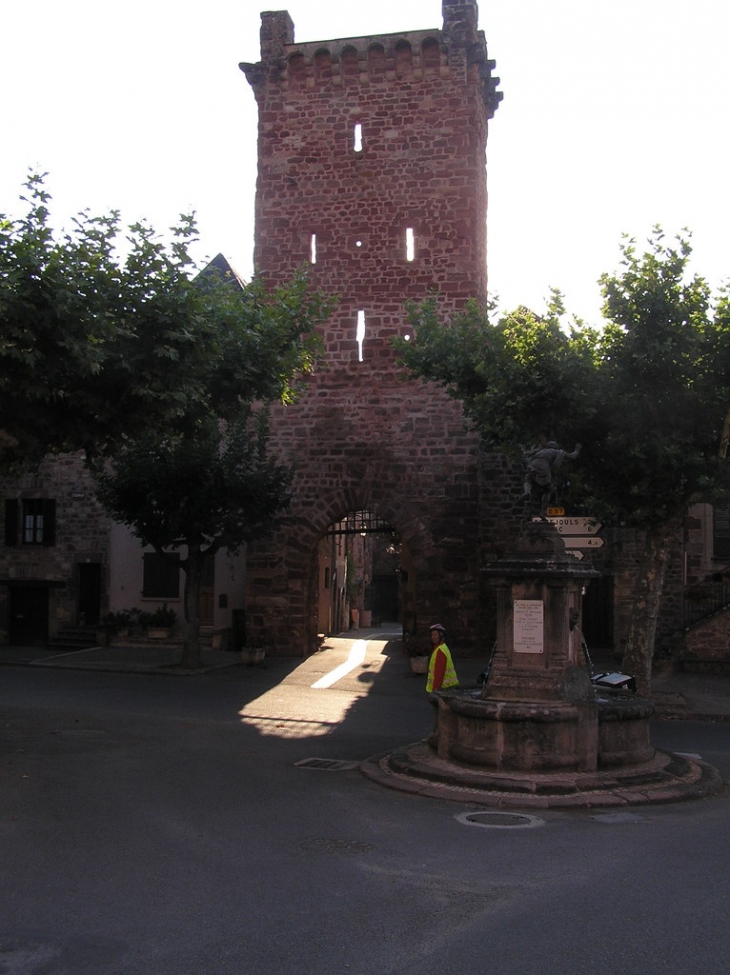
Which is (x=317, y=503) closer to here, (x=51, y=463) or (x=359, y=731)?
(x=51, y=463)

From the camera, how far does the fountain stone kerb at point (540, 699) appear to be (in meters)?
9.80

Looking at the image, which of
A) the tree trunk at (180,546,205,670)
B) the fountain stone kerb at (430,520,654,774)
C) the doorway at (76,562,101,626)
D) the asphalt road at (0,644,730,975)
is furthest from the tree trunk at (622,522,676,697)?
the doorway at (76,562,101,626)

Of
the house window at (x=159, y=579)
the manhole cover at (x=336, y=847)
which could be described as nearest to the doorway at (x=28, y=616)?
the house window at (x=159, y=579)

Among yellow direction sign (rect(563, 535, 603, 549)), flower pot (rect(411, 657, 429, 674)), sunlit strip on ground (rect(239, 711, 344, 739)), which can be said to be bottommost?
sunlit strip on ground (rect(239, 711, 344, 739))

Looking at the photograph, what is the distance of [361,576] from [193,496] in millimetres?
22531

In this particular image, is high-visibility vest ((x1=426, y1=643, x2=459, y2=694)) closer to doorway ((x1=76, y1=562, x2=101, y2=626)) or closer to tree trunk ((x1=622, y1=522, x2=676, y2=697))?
tree trunk ((x1=622, y1=522, x2=676, y2=697))

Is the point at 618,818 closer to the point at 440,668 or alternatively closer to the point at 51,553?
the point at 440,668

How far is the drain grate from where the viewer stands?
11.0 m

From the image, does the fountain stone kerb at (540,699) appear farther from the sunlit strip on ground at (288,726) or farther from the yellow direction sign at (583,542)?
the sunlit strip on ground at (288,726)

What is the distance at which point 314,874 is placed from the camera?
22.1 ft

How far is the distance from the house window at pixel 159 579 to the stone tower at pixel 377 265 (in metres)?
2.54

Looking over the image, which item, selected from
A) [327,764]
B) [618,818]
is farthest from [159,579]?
[618,818]

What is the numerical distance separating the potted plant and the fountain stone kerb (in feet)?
51.3

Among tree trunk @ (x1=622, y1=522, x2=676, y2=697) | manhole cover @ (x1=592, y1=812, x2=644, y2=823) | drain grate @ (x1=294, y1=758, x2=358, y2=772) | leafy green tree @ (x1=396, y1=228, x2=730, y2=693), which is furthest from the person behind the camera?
tree trunk @ (x1=622, y1=522, x2=676, y2=697)
